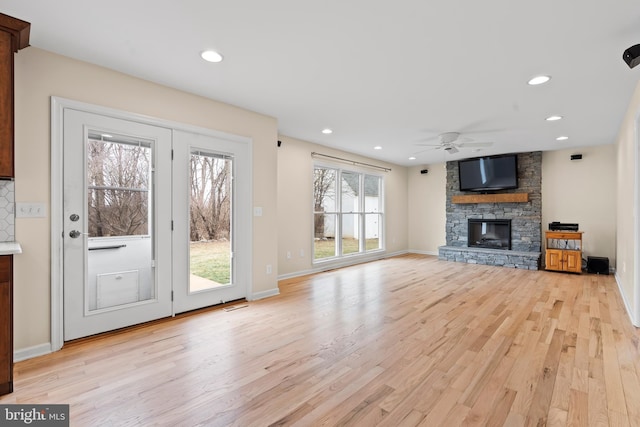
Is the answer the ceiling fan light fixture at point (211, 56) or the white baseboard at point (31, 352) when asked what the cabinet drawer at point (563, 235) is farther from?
the white baseboard at point (31, 352)

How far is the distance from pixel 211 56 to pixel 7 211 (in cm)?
203

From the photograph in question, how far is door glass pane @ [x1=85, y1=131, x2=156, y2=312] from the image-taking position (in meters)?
2.85

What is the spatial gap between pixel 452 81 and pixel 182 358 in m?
3.57

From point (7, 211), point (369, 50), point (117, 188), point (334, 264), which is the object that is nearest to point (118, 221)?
point (117, 188)

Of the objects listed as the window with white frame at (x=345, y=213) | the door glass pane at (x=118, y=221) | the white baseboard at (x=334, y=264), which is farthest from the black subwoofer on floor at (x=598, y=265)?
the door glass pane at (x=118, y=221)

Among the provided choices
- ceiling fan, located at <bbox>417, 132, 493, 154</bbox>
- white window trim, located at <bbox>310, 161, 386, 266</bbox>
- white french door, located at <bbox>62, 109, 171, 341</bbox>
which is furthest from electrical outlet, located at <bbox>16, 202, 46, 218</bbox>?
ceiling fan, located at <bbox>417, 132, 493, 154</bbox>

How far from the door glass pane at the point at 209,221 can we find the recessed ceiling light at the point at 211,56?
119cm

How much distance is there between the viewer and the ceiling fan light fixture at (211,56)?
255cm

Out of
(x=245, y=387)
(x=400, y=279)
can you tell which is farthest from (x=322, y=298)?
(x=245, y=387)

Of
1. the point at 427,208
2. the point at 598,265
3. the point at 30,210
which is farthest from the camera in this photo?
the point at 427,208

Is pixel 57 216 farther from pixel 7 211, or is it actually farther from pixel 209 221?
pixel 209 221

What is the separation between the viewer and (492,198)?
280 inches

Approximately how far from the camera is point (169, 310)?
3320mm

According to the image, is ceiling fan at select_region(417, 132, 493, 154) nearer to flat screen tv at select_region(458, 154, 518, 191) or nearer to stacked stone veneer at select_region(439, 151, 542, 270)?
flat screen tv at select_region(458, 154, 518, 191)
